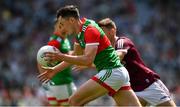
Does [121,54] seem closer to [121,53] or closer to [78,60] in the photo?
[121,53]

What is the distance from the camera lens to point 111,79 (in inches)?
356

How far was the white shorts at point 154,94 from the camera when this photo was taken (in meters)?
10.3

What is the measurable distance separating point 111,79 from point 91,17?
10395 millimetres

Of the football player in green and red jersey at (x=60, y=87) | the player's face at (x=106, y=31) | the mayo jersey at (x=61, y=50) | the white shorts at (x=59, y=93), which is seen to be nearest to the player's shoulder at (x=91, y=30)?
the player's face at (x=106, y=31)

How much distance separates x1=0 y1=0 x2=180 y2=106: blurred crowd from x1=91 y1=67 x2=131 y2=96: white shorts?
7134 mm

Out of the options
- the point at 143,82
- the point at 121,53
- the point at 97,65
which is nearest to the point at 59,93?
the point at 143,82

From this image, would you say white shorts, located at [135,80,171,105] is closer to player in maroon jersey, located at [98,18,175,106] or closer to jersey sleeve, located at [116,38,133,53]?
player in maroon jersey, located at [98,18,175,106]

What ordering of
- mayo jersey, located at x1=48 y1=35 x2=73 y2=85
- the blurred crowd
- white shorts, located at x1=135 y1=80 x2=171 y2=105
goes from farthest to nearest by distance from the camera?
the blurred crowd
mayo jersey, located at x1=48 y1=35 x2=73 y2=85
white shorts, located at x1=135 y1=80 x2=171 y2=105

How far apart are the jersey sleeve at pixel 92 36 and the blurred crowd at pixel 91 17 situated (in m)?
7.34

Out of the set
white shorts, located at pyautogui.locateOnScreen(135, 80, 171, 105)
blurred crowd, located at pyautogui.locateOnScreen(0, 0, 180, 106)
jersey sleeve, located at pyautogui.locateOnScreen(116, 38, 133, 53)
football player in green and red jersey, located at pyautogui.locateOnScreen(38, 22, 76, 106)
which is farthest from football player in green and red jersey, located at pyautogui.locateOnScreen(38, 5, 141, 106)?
blurred crowd, located at pyautogui.locateOnScreen(0, 0, 180, 106)

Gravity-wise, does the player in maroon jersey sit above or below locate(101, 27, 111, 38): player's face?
below

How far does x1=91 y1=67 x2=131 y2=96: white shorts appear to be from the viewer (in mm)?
9023

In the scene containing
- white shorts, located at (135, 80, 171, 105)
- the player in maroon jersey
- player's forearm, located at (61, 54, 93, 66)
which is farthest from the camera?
white shorts, located at (135, 80, 171, 105)

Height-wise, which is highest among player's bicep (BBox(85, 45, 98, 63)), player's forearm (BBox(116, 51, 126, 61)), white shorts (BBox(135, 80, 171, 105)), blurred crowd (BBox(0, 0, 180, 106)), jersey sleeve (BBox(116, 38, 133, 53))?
player's bicep (BBox(85, 45, 98, 63))
